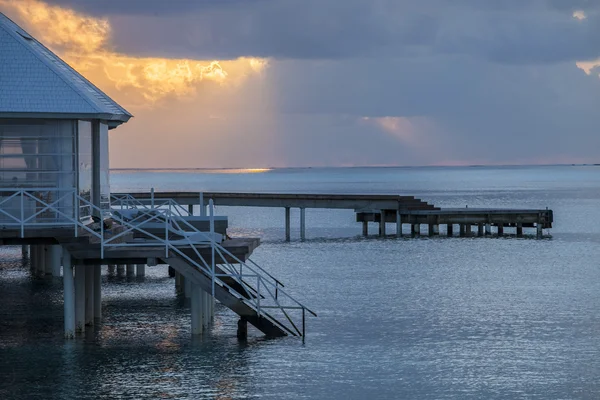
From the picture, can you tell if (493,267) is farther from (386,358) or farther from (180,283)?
(386,358)

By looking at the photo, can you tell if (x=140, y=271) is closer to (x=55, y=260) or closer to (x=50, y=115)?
(x=55, y=260)

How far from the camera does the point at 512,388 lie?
2378 cm

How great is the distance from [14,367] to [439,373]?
9.49 meters

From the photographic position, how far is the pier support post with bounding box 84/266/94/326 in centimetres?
3022

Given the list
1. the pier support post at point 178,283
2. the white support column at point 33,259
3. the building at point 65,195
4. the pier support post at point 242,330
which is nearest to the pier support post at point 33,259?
the white support column at point 33,259

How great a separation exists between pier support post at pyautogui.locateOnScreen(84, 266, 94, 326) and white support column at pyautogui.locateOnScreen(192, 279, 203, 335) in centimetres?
334

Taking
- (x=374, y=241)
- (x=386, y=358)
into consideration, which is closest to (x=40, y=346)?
(x=386, y=358)

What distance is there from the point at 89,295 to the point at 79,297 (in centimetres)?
171

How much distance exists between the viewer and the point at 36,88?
27.3 m

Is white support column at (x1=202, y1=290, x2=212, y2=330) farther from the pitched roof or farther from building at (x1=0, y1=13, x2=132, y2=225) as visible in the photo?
the pitched roof

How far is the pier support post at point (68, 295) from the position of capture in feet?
89.4

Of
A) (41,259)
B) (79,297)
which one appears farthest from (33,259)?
(79,297)

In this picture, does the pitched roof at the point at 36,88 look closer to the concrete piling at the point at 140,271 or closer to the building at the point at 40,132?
the building at the point at 40,132

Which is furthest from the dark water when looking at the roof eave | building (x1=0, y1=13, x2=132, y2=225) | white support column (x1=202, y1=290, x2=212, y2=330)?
the roof eave
